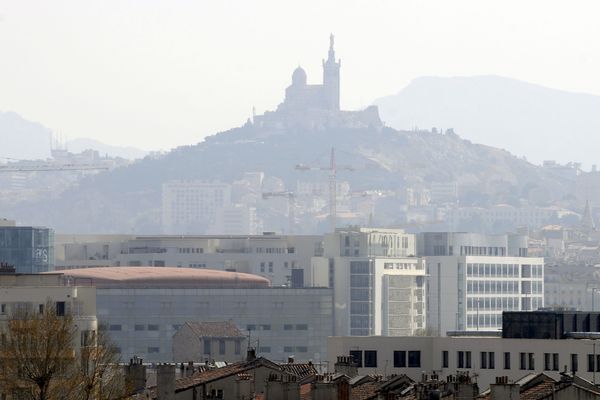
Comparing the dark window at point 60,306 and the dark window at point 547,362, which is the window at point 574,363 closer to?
the dark window at point 547,362

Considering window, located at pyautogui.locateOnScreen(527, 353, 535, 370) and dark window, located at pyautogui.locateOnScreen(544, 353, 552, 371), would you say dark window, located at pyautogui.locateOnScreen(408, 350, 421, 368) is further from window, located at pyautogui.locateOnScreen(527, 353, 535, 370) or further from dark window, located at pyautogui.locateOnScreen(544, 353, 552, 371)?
dark window, located at pyautogui.locateOnScreen(544, 353, 552, 371)

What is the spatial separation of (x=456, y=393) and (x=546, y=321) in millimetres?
36205

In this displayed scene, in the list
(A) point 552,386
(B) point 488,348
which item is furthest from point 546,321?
(A) point 552,386

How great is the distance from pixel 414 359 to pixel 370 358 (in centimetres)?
256

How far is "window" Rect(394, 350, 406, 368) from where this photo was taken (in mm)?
97588

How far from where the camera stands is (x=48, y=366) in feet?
185

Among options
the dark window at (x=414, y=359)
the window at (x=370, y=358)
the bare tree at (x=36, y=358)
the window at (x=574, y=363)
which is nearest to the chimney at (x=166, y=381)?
the bare tree at (x=36, y=358)

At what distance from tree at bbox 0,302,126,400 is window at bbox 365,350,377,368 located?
130ft

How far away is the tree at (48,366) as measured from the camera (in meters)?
55.3

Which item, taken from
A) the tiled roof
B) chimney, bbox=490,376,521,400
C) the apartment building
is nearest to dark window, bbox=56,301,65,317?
the apartment building

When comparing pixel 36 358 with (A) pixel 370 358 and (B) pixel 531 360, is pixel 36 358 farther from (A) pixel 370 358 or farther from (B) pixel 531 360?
(A) pixel 370 358

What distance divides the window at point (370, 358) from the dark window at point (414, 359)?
1.60 meters

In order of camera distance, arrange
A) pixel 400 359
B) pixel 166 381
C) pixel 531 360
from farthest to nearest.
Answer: pixel 400 359, pixel 531 360, pixel 166 381

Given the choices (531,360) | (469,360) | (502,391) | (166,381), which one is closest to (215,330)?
(469,360)
